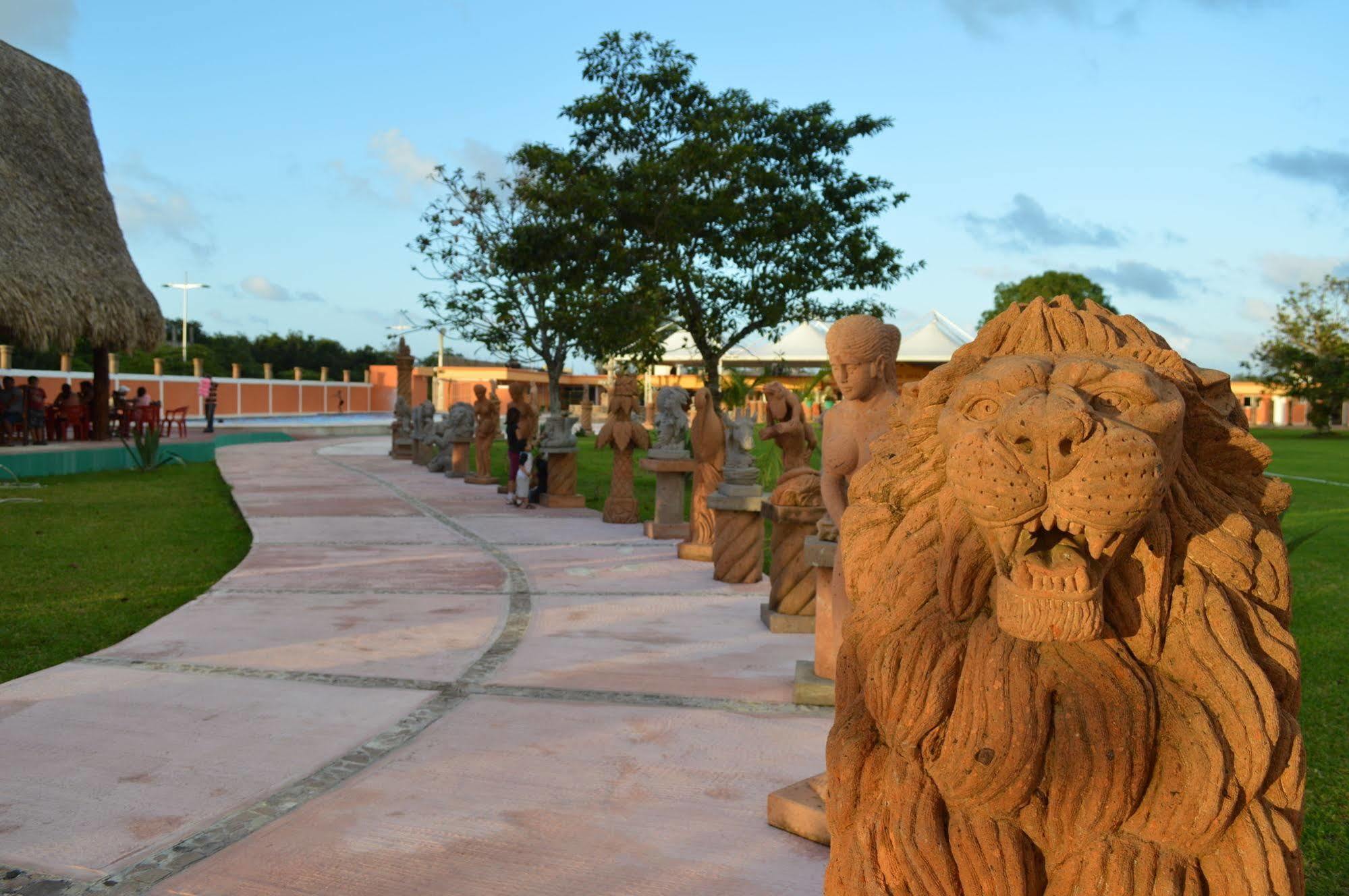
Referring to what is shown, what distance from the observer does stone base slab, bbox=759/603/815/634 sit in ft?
18.4

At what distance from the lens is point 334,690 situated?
4.43m

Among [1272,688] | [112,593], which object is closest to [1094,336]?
[1272,688]

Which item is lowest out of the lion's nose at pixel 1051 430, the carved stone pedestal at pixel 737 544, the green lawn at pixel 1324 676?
the green lawn at pixel 1324 676

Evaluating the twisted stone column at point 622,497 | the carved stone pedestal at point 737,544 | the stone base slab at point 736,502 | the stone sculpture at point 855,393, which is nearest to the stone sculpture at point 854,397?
the stone sculpture at point 855,393

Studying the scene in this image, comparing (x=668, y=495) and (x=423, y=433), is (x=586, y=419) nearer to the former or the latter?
(x=423, y=433)

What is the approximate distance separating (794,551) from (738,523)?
1.42 m

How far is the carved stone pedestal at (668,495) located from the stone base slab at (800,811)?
6349mm

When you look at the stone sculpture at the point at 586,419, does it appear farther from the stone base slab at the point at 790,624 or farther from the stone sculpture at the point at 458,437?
the stone base slab at the point at 790,624

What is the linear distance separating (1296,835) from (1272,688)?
246 mm

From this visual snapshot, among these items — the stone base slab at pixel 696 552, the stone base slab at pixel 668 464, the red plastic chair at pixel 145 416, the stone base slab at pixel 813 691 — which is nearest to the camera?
the stone base slab at pixel 813 691

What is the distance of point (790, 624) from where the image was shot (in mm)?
5637

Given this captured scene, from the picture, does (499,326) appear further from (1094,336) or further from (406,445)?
(1094,336)

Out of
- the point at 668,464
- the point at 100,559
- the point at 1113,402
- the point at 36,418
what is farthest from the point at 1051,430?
the point at 36,418

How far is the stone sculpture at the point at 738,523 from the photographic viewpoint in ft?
22.5
